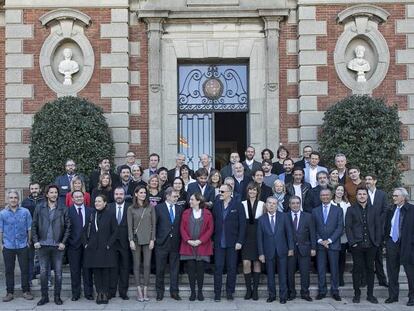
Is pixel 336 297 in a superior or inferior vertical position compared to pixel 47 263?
inferior

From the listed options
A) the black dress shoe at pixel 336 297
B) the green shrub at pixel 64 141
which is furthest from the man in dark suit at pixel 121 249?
the black dress shoe at pixel 336 297

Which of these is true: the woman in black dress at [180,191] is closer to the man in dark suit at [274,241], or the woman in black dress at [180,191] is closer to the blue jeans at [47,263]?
the man in dark suit at [274,241]

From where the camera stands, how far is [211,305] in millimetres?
10414

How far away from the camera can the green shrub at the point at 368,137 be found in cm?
1326

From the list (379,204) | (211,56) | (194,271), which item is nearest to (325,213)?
(379,204)

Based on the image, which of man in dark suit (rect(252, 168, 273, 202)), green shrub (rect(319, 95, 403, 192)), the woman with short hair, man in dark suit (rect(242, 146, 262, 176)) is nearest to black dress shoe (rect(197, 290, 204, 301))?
the woman with short hair

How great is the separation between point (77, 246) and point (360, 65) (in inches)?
304

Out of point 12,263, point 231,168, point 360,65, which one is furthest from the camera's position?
point 360,65

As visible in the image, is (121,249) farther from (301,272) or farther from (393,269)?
(393,269)

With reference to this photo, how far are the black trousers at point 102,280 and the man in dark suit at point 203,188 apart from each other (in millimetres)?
1849

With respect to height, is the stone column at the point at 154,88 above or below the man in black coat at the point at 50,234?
above

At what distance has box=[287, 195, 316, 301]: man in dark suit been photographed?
10641mm

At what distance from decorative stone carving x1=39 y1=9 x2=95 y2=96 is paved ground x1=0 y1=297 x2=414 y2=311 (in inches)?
223

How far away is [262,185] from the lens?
1119cm
